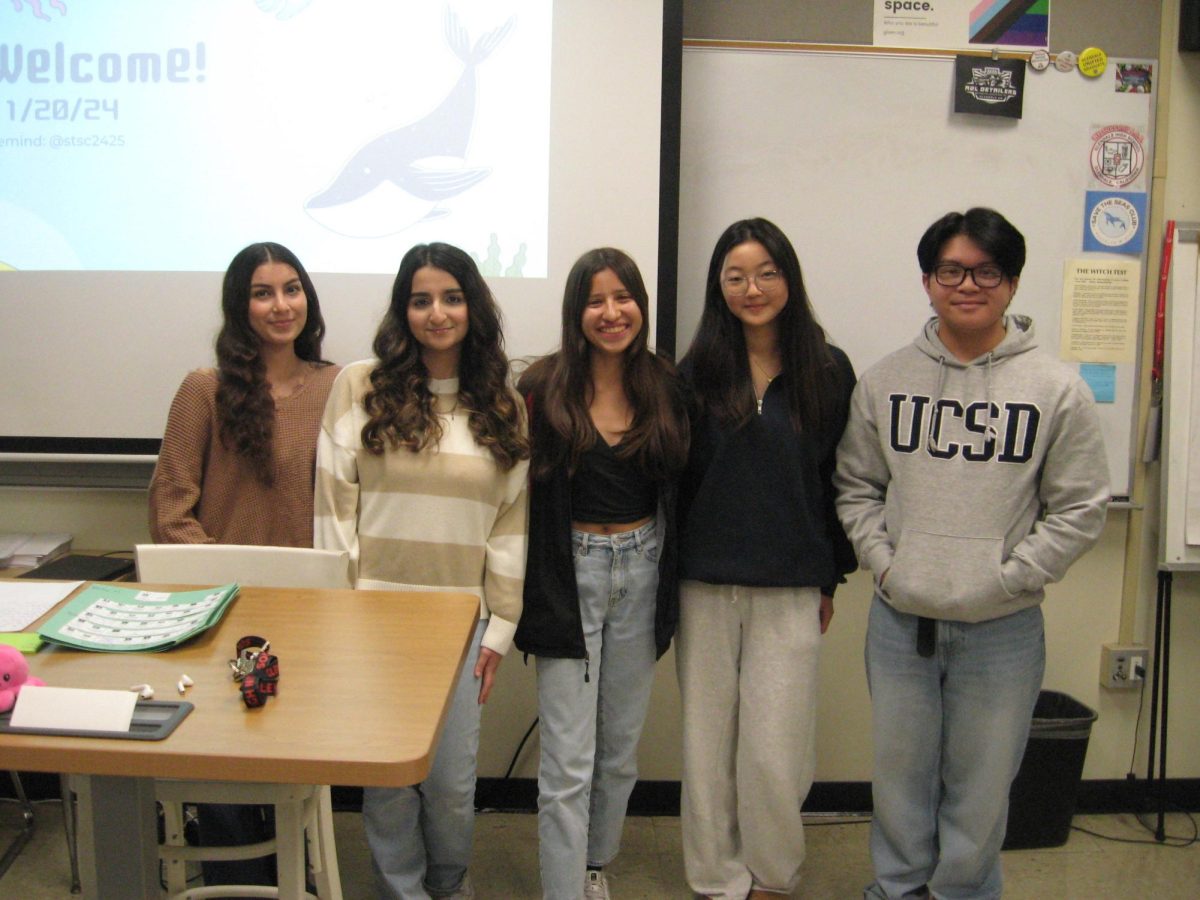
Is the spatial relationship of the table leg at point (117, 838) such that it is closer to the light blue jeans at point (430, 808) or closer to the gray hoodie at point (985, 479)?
the light blue jeans at point (430, 808)

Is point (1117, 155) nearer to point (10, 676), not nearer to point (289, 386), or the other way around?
point (289, 386)

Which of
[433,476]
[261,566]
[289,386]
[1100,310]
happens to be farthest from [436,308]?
[1100,310]

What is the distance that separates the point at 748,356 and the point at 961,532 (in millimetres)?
554

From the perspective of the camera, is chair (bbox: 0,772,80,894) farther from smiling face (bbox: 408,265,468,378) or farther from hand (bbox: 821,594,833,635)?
hand (bbox: 821,594,833,635)

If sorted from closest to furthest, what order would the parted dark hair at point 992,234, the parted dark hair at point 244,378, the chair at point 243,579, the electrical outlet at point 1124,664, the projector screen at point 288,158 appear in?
the chair at point 243,579 < the parted dark hair at point 992,234 < the parted dark hair at point 244,378 < the projector screen at point 288,158 < the electrical outlet at point 1124,664

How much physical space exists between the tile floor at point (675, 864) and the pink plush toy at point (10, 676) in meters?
1.47

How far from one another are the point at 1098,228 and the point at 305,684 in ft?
7.82

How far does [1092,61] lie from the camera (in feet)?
8.05

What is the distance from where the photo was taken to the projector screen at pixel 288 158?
92.0 inches

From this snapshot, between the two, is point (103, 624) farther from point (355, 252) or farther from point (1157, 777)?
point (1157, 777)

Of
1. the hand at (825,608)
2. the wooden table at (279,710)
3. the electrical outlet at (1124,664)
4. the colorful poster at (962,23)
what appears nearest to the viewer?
the wooden table at (279,710)

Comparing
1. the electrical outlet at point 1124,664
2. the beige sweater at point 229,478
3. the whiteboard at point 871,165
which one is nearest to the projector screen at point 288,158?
the whiteboard at point 871,165

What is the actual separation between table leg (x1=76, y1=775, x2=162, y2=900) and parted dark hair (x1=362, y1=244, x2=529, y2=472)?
0.84m

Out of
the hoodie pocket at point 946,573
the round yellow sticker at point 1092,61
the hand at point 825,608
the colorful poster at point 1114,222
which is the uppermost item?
the round yellow sticker at point 1092,61
